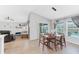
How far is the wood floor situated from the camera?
7.80 ft

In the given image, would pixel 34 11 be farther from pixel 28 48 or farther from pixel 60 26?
pixel 28 48

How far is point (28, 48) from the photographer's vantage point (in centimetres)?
246

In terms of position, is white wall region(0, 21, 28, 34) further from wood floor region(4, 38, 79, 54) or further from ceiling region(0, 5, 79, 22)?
wood floor region(4, 38, 79, 54)

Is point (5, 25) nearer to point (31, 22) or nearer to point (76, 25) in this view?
point (31, 22)

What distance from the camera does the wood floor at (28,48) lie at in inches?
93.6

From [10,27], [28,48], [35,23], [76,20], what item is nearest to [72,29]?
[76,20]

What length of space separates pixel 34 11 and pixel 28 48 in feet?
3.63

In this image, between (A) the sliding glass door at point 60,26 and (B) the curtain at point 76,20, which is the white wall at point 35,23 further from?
(B) the curtain at point 76,20

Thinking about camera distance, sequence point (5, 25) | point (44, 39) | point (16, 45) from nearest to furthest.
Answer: point (5, 25), point (16, 45), point (44, 39)
